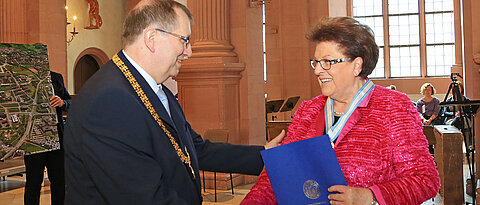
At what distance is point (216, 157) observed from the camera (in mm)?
2756

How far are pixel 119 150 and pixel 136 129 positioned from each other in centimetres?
12

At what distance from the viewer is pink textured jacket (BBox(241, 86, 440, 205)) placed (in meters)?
2.25

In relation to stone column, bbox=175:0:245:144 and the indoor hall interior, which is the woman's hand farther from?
stone column, bbox=175:0:245:144

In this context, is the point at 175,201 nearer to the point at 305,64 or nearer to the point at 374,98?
the point at 374,98

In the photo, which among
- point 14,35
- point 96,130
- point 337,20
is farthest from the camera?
point 14,35

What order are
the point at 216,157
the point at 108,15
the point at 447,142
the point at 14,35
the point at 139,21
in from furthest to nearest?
the point at 108,15 < the point at 14,35 < the point at 447,142 < the point at 216,157 < the point at 139,21

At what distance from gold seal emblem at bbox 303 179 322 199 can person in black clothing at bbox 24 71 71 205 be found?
3.79m

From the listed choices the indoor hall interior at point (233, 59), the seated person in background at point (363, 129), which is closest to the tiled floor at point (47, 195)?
the indoor hall interior at point (233, 59)

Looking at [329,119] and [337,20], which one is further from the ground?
[337,20]

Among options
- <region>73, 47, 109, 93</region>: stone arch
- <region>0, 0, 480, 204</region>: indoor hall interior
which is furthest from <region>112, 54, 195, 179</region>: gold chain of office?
<region>73, 47, 109, 93</region>: stone arch

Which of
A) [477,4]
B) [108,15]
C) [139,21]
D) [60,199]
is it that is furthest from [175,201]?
[108,15]

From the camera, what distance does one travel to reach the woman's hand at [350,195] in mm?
2172

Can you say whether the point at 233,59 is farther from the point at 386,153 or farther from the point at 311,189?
the point at 311,189

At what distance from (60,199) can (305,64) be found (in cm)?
843
